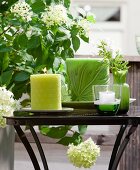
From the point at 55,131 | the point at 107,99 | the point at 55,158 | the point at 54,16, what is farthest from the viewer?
the point at 55,158

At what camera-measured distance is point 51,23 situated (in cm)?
169

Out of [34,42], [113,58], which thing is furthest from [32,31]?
[113,58]

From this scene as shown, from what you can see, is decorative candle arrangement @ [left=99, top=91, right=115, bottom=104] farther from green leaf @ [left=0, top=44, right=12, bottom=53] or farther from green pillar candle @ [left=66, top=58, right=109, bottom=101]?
green leaf @ [left=0, top=44, right=12, bottom=53]

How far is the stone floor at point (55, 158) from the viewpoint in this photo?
7.98 feet

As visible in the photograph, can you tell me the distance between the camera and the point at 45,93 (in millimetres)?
1553

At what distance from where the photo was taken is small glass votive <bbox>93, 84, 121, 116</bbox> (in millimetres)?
1495

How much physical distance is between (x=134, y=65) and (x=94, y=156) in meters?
0.69

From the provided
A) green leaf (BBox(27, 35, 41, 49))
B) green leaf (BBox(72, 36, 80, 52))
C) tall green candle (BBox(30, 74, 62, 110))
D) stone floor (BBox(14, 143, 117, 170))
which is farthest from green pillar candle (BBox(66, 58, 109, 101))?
stone floor (BBox(14, 143, 117, 170))

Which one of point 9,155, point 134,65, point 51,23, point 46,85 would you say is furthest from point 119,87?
point 134,65

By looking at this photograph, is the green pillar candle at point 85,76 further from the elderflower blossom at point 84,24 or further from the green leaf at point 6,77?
the green leaf at point 6,77

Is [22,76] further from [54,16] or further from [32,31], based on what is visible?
[54,16]

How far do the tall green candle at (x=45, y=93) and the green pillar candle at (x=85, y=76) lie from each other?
0.27 m

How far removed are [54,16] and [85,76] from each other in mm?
297

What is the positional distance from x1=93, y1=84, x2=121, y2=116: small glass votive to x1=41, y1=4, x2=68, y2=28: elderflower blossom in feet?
0.98
